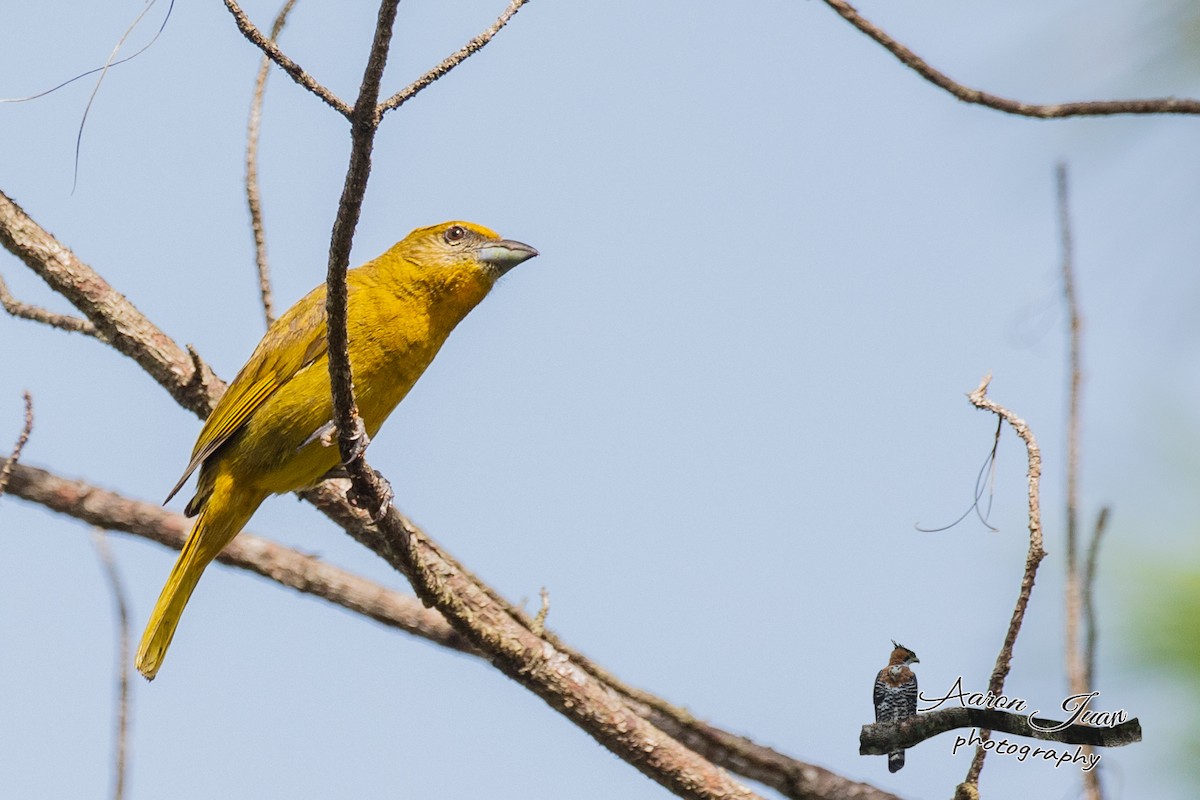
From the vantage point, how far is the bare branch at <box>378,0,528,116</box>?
2.60m

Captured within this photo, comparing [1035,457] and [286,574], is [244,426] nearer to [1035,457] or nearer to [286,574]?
[286,574]

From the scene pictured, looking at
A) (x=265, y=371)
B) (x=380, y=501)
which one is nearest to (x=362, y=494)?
(x=380, y=501)

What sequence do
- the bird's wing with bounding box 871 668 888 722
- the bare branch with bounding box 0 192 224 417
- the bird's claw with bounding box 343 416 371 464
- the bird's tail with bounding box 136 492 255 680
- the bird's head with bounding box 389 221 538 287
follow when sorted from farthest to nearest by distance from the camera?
1. the bird's head with bounding box 389 221 538 287
2. the bird's tail with bounding box 136 492 255 680
3. the bare branch with bounding box 0 192 224 417
4. the bird's claw with bounding box 343 416 371 464
5. the bird's wing with bounding box 871 668 888 722

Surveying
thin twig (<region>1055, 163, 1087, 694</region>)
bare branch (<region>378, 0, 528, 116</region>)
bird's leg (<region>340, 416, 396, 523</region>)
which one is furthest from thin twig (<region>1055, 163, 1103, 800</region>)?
bird's leg (<region>340, 416, 396, 523</region>)

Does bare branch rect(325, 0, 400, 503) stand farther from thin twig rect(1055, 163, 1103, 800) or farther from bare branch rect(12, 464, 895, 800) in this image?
thin twig rect(1055, 163, 1103, 800)

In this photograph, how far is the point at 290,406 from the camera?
186 inches

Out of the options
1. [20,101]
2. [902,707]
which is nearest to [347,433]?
[20,101]

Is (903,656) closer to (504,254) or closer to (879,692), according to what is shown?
(879,692)

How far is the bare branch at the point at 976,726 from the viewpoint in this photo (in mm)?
2400

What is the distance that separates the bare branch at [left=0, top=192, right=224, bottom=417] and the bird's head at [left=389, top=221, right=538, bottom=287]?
3.08ft

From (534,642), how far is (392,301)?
56.4 inches

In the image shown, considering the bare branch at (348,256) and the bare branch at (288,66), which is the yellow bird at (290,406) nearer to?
the bare branch at (348,256)

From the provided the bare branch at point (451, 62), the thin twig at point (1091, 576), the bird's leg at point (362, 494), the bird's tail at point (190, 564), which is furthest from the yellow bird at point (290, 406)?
the thin twig at point (1091, 576)

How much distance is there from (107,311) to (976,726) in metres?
3.31
